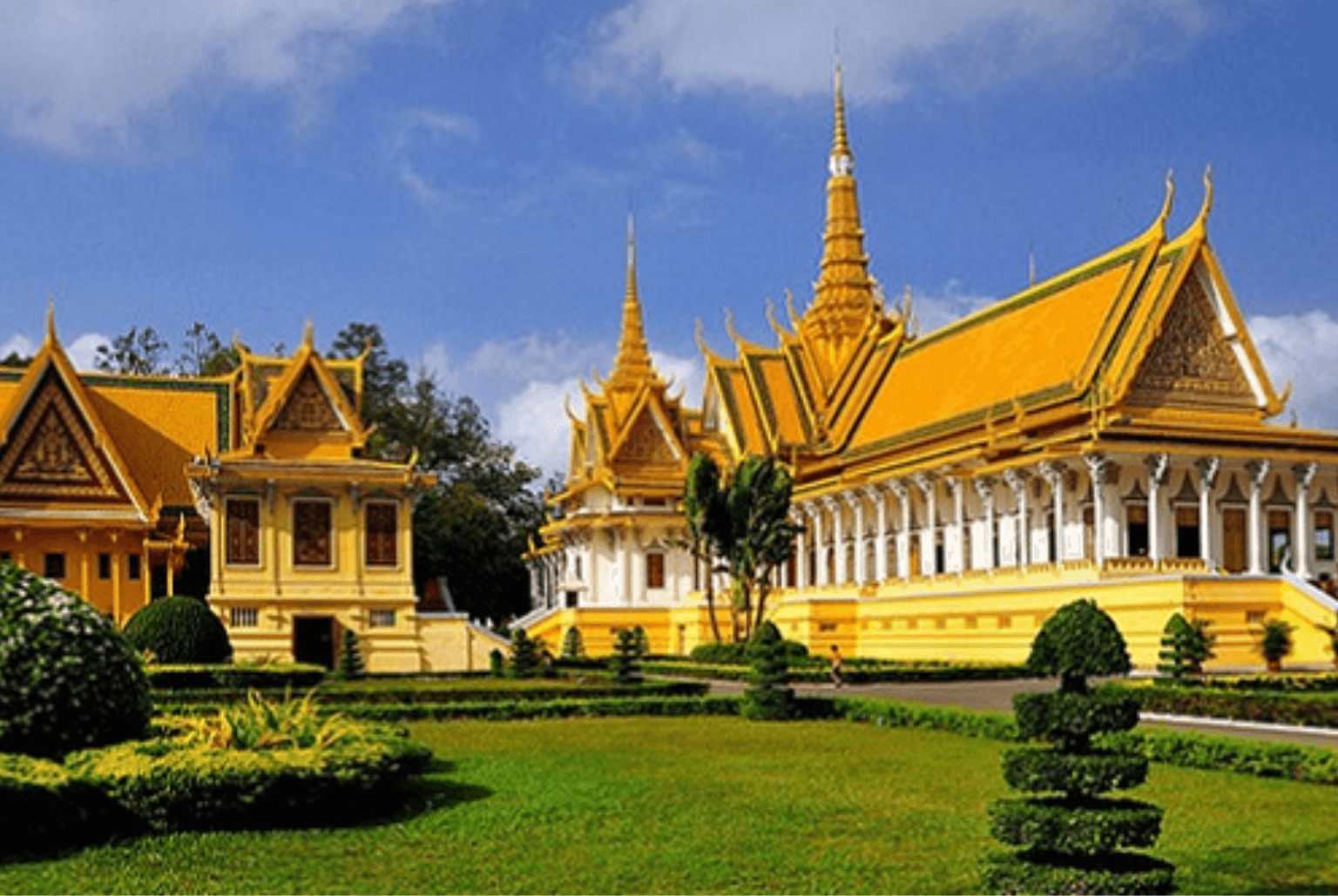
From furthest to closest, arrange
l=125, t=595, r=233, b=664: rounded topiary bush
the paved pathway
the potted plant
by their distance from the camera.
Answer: the potted plant < l=125, t=595, r=233, b=664: rounded topiary bush < the paved pathway

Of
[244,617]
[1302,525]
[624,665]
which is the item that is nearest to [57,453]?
[244,617]

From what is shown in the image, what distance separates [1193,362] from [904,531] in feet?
32.7

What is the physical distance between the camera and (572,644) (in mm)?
49094

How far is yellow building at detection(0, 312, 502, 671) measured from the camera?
41188 millimetres

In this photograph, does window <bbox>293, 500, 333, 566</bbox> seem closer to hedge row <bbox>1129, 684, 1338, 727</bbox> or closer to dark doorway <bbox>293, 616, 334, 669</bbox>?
dark doorway <bbox>293, 616, 334, 669</bbox>

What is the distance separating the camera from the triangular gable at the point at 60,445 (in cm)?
4566

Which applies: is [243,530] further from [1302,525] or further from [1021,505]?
[1302,525]

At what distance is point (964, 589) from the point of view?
4153cm

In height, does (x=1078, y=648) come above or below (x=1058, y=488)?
below

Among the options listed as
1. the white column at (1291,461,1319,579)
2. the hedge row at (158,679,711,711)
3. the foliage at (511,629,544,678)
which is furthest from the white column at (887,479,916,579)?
the hedge row at (158,679,711,711)

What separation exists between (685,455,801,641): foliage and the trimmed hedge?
30.8 meters

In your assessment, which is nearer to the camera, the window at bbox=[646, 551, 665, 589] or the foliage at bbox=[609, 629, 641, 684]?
the foliage at bbox=[609, 629, 641, 684]

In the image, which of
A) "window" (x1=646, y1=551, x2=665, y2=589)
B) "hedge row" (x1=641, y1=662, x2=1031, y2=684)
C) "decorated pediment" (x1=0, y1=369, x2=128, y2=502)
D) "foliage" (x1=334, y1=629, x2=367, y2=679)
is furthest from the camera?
"window" (x1=646, y1=551, x2=665, y2=589)

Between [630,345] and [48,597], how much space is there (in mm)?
55943
